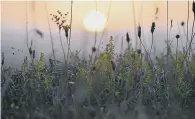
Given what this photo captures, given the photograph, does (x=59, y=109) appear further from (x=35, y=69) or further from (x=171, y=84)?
(x=171, y=84)

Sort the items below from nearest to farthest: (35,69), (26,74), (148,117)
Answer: (148,117) < (35,69) < (26,74)

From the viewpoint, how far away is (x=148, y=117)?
2104 millimetres

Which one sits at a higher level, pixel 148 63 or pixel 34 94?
pixel 148 63

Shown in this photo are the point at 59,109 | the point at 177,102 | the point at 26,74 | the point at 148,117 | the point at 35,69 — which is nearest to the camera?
the point at 148,117

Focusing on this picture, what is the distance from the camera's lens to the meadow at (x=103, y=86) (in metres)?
2.20

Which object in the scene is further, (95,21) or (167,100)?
(95,21)

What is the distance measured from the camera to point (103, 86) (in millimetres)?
2643

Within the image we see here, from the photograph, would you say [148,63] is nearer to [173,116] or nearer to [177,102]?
[177,102]

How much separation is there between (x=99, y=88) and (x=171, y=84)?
43cm

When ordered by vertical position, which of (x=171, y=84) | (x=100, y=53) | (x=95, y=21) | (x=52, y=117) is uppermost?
(x=95, y=21)

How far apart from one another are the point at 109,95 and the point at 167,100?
345 millimetres

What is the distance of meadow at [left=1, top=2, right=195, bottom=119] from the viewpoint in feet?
7.22

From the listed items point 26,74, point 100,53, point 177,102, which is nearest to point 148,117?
point 177,102

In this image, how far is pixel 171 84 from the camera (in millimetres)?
2482
